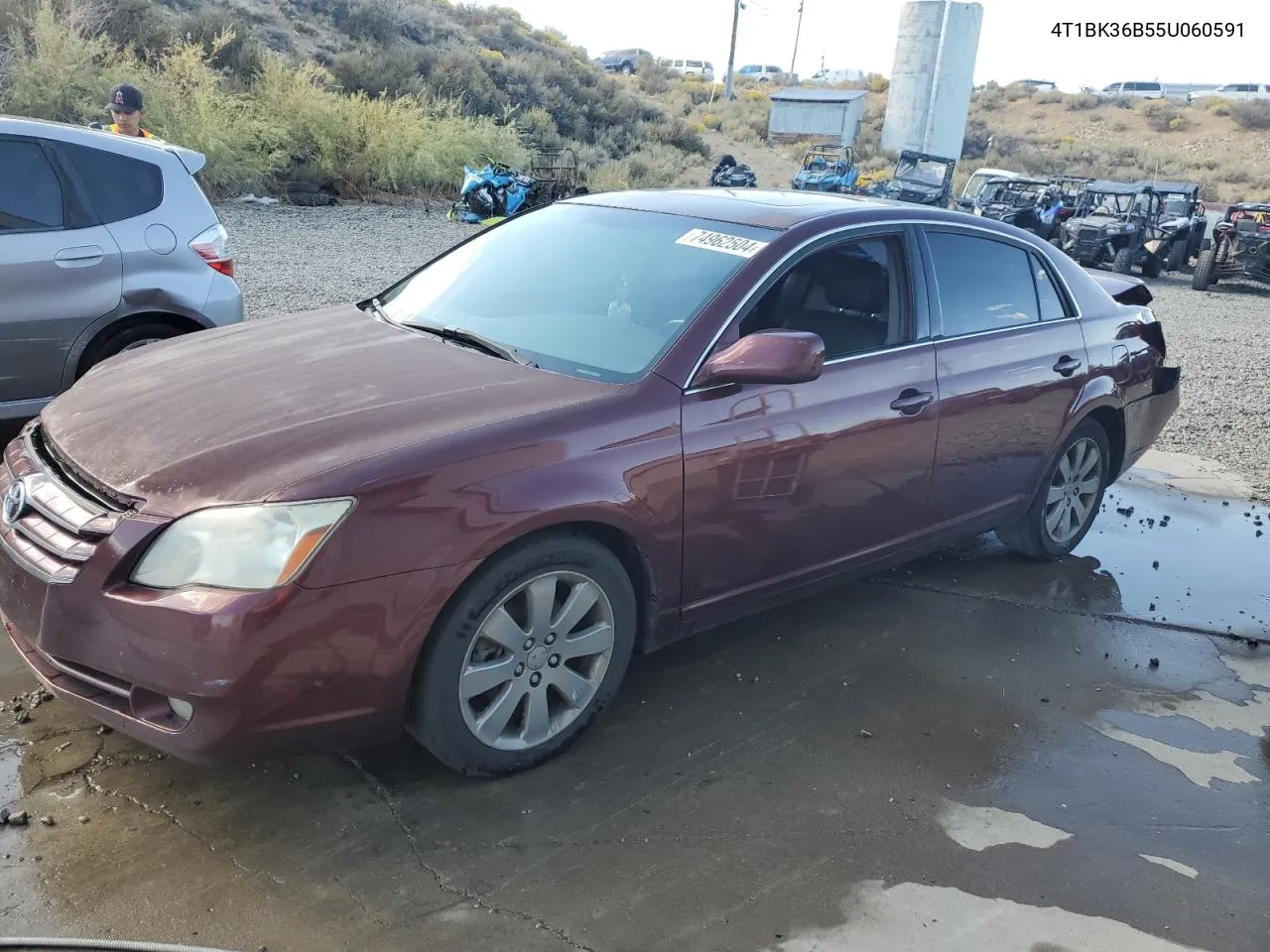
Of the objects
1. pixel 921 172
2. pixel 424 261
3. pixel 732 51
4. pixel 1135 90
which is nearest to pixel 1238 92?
pixel 1135 90

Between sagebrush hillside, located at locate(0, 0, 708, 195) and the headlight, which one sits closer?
the headlight

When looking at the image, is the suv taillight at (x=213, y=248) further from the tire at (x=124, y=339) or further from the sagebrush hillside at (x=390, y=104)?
the sagebrush hillside at (x=390, y=104)

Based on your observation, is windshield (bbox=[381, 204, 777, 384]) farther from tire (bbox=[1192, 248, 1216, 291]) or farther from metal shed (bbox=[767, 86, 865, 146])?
metal shed (bbox=[767, 86, 865, 146])

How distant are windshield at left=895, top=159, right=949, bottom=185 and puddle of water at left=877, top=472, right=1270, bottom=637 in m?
18.3

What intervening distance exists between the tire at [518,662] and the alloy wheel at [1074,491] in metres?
2.68

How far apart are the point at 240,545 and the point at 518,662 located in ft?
2.74

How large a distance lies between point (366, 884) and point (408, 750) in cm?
61

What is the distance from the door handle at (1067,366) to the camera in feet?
15.8

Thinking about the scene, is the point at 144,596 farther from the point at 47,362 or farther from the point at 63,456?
the point at 47,362

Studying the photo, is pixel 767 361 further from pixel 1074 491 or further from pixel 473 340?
pixel 1074 491

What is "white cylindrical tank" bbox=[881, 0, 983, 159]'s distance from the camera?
40.7 meters

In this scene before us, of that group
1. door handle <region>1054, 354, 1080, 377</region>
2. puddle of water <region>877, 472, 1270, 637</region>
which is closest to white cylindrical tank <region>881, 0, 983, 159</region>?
puddle of water <region>877, 472, 1270, 637</region>

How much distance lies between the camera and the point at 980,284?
179 inches

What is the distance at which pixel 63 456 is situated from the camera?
3068 mm
